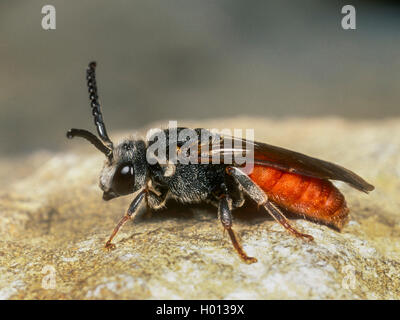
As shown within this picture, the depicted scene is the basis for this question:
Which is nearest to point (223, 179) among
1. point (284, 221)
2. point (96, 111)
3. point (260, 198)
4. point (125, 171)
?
point (260, 198)

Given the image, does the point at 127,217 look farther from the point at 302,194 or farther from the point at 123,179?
the point at 302,194

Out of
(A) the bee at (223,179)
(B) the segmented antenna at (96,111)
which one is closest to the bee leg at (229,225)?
(A) the bee at (223,179)

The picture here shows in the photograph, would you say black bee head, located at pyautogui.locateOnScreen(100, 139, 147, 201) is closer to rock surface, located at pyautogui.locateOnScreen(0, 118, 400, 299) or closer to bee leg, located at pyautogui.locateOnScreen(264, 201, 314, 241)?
rock surface, located at pyautogui.locateOnScreen(0, 118, 400, 299)

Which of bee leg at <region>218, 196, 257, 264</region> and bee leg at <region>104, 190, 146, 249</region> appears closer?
bee leg at <region>218, 196, 257, 264</region>

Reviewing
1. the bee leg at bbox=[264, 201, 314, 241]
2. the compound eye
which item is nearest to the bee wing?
the bee leg at bbox=[264, 201, 314, 241]

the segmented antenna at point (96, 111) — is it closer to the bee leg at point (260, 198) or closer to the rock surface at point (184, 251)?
the rock surface at point (184, 251)

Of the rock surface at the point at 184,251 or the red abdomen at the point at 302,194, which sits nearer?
the rock surface at the point at 184,251

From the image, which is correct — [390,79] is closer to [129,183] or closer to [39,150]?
[39,150]
